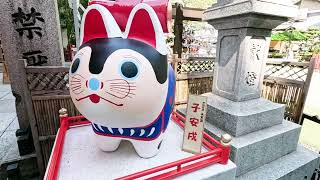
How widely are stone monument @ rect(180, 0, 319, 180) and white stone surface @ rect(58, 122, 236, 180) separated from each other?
657 millimetres

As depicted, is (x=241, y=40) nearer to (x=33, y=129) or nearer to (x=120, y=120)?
(x=120, y=120)

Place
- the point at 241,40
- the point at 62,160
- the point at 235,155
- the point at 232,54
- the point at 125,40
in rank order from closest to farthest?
the point at 125,40 → the point at 62,160 → the point at 235,155 → the point at 241,40 → the point at 232,54

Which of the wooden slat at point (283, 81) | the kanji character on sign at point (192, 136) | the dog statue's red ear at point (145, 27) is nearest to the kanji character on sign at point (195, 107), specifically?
the kanji character on sign at point (192, 136)

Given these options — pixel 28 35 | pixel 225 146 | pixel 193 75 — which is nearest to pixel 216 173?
pixel 225 146

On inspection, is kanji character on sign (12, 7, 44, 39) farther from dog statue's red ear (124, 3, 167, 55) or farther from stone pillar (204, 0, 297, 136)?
stone pillar (204, 0, 297, 136)

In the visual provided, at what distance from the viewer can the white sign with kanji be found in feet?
8.43

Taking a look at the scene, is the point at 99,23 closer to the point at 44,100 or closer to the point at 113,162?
the point at 113,162

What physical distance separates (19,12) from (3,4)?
0.92 feet

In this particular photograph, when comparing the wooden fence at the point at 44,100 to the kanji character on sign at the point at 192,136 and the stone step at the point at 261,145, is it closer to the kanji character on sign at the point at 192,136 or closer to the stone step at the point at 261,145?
the kanji character on sign at the point at 192,136

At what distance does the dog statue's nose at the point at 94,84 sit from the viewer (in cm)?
184

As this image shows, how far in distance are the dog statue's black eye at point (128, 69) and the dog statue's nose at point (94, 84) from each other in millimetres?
262

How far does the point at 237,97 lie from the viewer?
10.7 feet

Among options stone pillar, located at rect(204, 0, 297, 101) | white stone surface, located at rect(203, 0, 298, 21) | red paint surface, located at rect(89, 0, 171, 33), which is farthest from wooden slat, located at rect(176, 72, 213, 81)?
red paint surface, located at rect(89, 0, 171, 33)

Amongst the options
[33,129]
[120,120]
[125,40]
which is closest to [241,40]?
[125,40]
